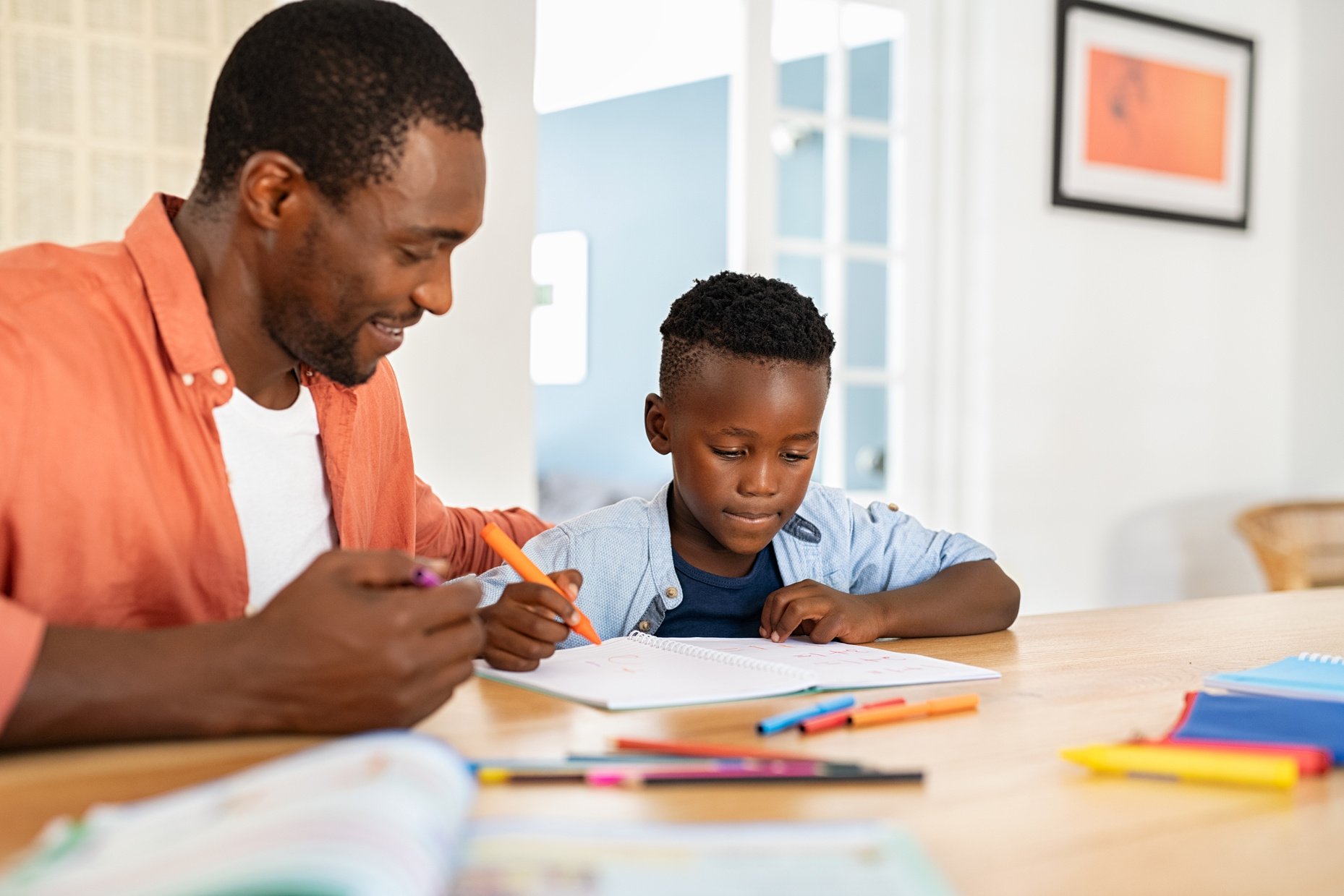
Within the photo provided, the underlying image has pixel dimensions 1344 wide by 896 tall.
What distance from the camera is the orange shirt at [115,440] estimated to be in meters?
0.88

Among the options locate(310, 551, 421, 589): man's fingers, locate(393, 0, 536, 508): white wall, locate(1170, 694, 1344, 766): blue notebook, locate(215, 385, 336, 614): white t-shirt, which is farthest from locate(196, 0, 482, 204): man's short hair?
locate(393, 0, 536, 508): white wall

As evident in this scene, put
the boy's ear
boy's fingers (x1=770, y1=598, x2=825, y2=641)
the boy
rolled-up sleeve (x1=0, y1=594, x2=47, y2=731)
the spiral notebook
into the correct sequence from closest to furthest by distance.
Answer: rolled-up sleeve (x1=0, y1=594, x2=47, y2=731) → the spiral notebook → boy's fingers (x1=770, y1=598, x2=825, y2=641) → the boy → the boy's ear

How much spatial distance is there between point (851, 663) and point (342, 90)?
622 millimetres

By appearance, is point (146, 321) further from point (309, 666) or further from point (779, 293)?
point (779, 293)

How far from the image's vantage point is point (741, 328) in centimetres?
137

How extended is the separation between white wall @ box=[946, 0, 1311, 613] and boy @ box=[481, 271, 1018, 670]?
210 cm

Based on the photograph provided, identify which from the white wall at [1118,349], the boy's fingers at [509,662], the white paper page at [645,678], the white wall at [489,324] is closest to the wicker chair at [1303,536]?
the white wall at [1118,349]

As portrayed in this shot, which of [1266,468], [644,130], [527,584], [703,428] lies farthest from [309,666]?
[644,130]

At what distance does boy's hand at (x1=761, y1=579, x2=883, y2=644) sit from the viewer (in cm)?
120

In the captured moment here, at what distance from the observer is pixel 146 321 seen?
988mm

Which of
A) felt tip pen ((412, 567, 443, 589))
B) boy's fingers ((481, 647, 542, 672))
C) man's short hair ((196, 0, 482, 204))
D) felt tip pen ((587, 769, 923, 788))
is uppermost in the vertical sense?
man's short hair ((196, 0, 482, 204))

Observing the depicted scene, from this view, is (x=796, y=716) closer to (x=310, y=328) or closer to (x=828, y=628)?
(x=828, y=628)

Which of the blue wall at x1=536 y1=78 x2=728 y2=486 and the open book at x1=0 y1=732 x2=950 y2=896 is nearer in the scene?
the open book at x1=0 y1=732 x2=950 y2=896

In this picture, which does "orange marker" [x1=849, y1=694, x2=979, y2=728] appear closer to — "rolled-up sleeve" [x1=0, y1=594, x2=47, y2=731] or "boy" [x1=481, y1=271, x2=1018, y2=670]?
"boy" [x1=481, y1=271, x2=1018, y2=670]
